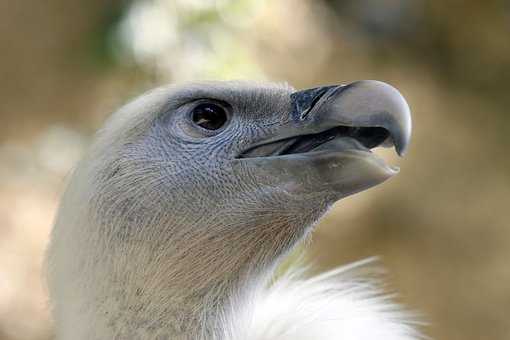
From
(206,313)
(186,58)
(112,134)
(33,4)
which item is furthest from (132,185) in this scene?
(33,4)

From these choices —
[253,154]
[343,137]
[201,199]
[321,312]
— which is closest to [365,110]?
[343,137]

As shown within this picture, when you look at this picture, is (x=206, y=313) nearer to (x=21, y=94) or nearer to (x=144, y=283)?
(x=144, y=283)

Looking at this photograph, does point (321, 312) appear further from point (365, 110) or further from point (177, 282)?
point (365, 110)

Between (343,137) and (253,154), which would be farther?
(253,154)

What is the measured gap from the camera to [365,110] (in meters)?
1.76

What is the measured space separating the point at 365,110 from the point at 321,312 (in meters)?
0.82

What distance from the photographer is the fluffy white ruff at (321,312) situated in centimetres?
226

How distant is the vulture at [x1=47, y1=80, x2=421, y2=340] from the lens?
1828mm

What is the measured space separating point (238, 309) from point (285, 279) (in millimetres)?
518

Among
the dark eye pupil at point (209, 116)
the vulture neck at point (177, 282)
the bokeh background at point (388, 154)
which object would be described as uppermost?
the bokeh background at point (388, 154)

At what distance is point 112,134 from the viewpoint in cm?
210

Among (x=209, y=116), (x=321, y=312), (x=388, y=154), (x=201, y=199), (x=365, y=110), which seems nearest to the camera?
(x=365, y=110)

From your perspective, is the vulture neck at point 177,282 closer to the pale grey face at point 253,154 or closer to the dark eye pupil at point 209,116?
the pale grey face at point 253,154

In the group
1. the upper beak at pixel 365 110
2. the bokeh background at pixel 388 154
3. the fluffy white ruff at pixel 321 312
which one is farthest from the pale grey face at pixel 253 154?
the bokeh background at pixel 388 154
